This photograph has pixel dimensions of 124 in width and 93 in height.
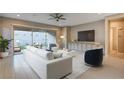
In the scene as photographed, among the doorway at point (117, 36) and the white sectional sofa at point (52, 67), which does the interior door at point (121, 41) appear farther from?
the white sectional sofa at point (52, 67)

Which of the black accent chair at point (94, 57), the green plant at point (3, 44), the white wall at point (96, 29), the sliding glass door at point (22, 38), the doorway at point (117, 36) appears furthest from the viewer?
the doorway at point (117, 36)

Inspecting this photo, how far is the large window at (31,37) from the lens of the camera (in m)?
3.75

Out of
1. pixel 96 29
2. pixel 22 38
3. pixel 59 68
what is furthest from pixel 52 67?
pixel 96 29

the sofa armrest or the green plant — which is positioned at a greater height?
the green plant

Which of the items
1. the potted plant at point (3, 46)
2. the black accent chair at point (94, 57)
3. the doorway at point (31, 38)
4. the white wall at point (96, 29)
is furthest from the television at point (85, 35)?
the potted plant at point (3, 46)

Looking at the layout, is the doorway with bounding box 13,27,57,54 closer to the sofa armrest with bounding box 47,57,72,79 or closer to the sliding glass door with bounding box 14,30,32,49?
the sliding glass door with bounding box 14,30,32,49

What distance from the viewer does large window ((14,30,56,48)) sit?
3745 millimetres

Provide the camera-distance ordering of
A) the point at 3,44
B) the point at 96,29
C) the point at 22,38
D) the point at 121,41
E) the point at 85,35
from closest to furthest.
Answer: the point at 22,38 < the point at 3,44 < the point at 85,35 < the point at 96,29 < the point at 121,41

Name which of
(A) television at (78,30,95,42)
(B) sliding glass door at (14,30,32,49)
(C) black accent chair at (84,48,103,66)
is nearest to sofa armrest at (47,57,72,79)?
(C) black accent chair at (84,48,103,66)

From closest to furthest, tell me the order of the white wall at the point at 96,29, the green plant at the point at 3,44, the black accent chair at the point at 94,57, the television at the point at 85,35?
the black accent chair at the point at 94,57, the green plant at the point at 3,44, the television at the point at 85,35, the white wall at the point at 96,29

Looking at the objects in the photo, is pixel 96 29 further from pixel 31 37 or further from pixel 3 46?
pixel 3 46

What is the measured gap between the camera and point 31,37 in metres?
3.96
